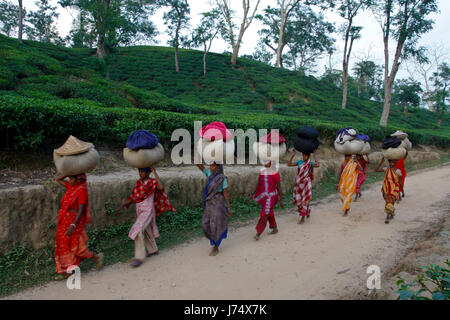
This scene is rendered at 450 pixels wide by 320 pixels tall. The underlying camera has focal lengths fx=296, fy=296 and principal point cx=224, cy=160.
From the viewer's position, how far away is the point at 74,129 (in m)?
5.71

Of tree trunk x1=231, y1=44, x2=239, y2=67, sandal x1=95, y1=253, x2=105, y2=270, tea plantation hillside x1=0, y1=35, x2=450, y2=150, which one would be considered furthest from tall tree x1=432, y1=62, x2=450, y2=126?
sandal x1=95, y1=253, x2=105, y2=270

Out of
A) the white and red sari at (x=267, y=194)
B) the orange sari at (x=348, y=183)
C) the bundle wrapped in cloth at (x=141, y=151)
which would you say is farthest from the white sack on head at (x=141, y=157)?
the orange sari at (x=348, y=183)

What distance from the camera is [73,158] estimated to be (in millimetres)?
3553

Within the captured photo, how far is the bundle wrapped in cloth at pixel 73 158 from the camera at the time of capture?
11.6ft

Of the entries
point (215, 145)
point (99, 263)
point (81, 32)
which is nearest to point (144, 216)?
point (99, 263)

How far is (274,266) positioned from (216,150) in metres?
1.76

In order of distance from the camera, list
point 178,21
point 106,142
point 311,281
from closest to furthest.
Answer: point 311,281
point 106,142
point 178,21

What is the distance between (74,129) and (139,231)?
288cm

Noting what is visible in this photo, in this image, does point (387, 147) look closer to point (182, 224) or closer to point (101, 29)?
point (182, 224)

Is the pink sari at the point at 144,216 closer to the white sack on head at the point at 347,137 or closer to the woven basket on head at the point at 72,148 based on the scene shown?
the woven basket on head at the point at 72,148

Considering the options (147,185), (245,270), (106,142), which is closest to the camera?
(245,270)

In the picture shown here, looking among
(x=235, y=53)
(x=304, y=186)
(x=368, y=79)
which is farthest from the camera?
(x=368, y=79)

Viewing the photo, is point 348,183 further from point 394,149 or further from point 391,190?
point 394,149
